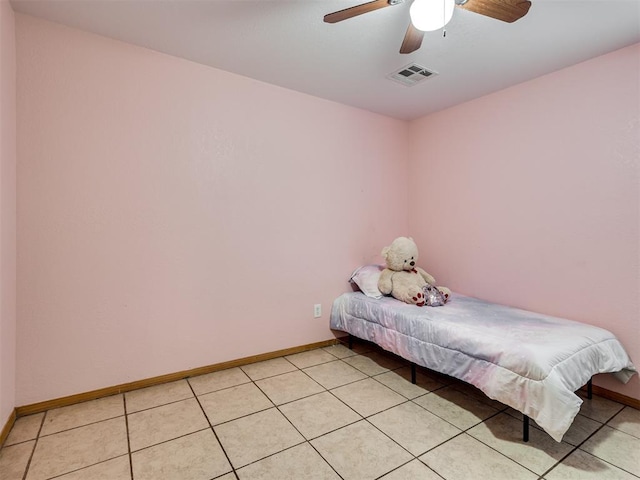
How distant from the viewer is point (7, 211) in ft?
5.88

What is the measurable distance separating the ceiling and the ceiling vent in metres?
0.06

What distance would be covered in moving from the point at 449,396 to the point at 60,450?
2.36m

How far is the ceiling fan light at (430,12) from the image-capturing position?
145cm

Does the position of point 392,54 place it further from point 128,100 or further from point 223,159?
point 128,100

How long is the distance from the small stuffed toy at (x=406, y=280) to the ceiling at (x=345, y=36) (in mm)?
1481

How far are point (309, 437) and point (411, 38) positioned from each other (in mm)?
2270

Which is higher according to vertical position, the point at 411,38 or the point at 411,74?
the point at 411,74

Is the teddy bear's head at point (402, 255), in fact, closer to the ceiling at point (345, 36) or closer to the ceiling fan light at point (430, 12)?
the ceiling at point (345, 36)

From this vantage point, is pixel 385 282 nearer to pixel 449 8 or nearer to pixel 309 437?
pixel 309 437

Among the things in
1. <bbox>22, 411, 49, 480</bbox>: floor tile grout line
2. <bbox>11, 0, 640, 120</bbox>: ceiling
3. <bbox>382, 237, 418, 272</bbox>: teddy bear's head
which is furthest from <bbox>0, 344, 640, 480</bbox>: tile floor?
<bbox>11, 0, 640, 120</bbox>: ceiling

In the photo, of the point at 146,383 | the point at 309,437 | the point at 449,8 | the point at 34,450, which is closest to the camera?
the point at 449,8

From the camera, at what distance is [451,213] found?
3.30 metres

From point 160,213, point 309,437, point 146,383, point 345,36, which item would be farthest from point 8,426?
point 345,36

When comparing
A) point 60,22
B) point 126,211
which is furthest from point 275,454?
point 60,22
